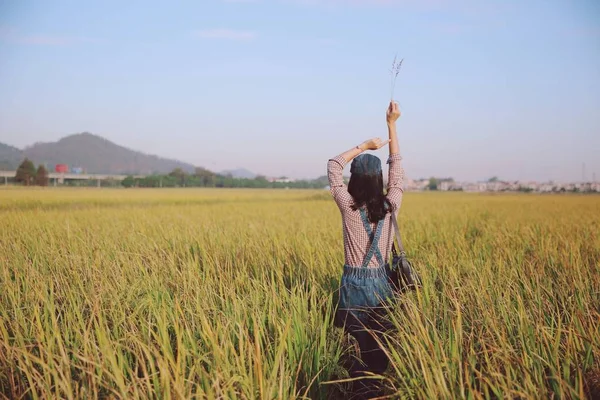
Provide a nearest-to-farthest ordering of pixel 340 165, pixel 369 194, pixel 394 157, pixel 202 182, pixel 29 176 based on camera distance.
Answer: pixel 369 194 → pixel 340 165 → pixel 394 157 → pixel 29 176 → pixel 202 182

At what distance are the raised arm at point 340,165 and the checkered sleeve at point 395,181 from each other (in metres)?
0.16

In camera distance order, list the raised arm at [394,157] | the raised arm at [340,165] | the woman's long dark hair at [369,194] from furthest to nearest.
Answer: the raised arm at [394,157]
the raised arm at [340,165]
the woman's long dark hair at [369,194]

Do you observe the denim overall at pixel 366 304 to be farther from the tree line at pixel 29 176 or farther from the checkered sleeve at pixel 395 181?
the tree line at pixel 29 176

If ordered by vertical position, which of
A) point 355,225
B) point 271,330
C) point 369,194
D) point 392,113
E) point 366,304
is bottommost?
point 271,330

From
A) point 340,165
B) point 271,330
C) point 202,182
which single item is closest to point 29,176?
point 271,330

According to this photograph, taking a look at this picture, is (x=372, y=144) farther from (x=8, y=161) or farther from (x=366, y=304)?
(x=8, y=161)

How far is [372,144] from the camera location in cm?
280

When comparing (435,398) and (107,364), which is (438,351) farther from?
(107,364)

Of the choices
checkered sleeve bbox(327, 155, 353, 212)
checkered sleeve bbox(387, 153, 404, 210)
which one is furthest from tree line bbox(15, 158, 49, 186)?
checkered sleeve bbox(387, 153, 404, 210)

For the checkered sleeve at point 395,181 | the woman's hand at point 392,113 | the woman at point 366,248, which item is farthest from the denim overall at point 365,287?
the woman's hand at point 392,113

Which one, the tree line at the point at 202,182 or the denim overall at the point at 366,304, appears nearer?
the denim overall at the point at 366,304

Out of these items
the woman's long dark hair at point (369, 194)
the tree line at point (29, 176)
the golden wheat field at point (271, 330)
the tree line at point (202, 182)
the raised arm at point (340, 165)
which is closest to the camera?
the golden wheat field at point (271, 330)

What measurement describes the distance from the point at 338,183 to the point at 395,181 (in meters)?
0.37

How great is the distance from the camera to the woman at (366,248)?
2.58m
